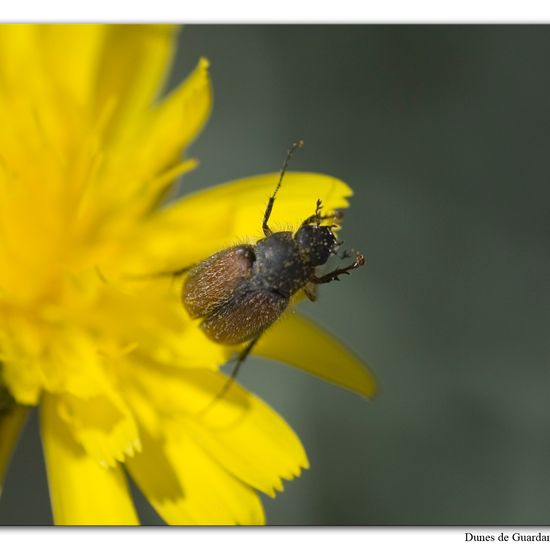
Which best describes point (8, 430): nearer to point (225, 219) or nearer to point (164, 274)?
point (164, 274)

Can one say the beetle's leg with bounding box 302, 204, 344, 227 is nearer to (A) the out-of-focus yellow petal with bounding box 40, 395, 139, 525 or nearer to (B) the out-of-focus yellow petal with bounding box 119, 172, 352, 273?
(B) the out-of-focus yellow petal with bounding box 119, 172, 352, 273

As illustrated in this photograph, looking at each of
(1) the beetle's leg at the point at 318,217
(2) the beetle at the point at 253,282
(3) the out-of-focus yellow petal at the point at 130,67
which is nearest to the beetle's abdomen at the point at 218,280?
(2) the beetle at the point at 253,282

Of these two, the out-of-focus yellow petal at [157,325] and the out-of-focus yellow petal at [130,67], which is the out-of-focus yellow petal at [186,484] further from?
the out-of-focus yellow petal at [130,67]

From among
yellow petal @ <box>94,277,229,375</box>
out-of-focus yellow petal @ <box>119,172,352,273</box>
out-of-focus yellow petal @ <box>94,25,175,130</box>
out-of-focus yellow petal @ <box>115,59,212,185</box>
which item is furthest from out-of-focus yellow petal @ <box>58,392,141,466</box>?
out-of-focus yellow petal @ <box>94,25,175,130</box>

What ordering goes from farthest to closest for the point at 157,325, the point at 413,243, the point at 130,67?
the point at 413,243
the point at 130,67
the point at 157,325

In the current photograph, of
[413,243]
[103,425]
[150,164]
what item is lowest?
[103,425]

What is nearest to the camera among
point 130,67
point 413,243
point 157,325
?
point 157,325

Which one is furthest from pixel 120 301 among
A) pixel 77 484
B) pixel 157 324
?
pixel 77 484
